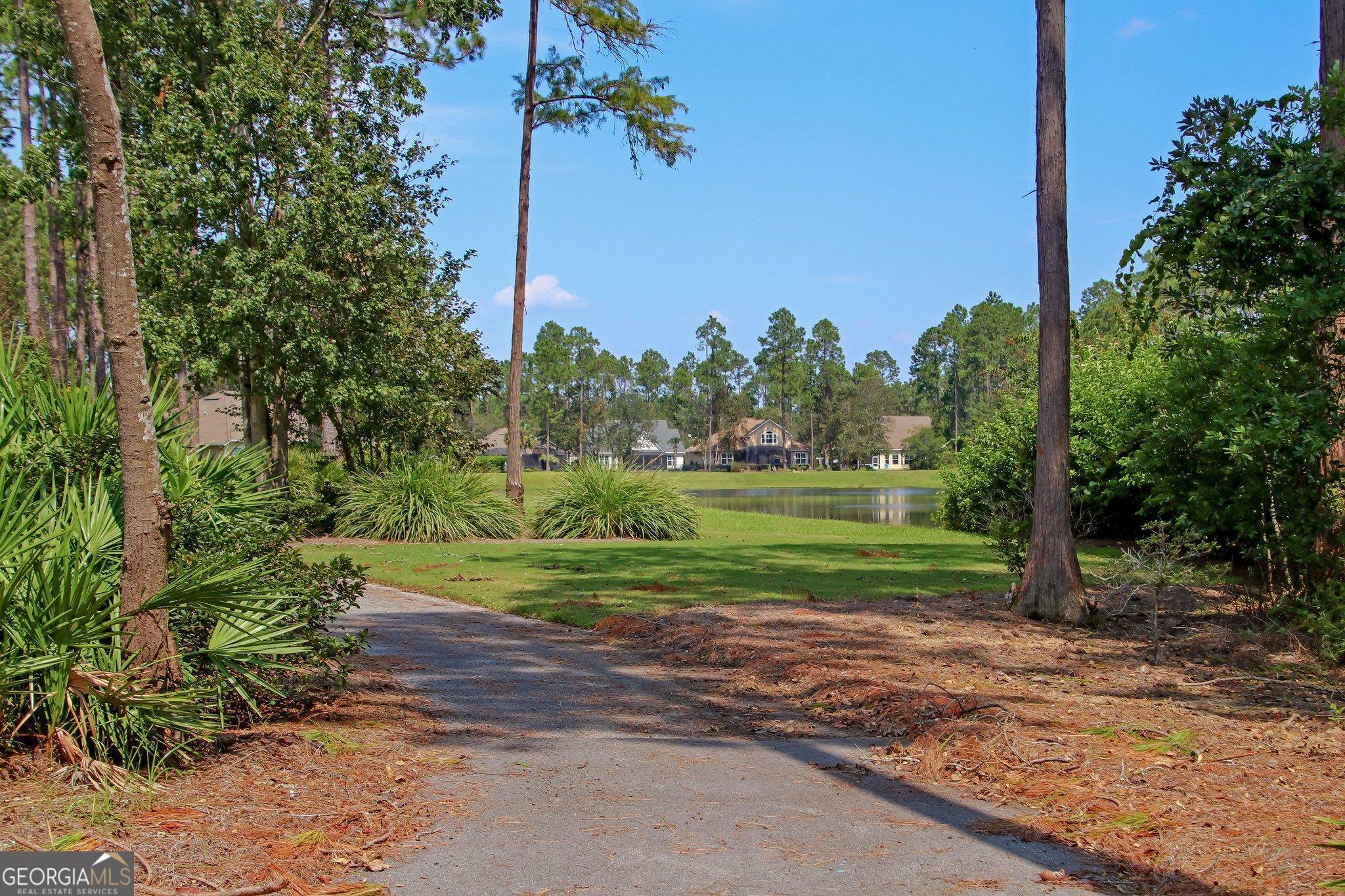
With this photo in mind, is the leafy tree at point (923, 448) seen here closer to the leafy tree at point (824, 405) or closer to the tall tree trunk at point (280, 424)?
the leafy tree at point (824, 405)

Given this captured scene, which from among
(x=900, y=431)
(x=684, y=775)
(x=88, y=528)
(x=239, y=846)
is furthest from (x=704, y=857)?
(x=900, y=431)

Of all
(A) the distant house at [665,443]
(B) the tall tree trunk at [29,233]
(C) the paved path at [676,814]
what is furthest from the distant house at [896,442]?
(C) the paved path at [676,814]

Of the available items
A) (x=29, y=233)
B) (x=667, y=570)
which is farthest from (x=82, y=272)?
(x=667, y=570)

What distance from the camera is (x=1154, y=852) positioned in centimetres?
443

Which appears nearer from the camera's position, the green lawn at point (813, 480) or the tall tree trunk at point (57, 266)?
the tall tree trunk at point (57, 266)

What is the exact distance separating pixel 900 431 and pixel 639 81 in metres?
95.7

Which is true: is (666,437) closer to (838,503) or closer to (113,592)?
(838,503)

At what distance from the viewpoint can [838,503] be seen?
53.3 meters

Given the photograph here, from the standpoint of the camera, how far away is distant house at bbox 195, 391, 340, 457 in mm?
28531

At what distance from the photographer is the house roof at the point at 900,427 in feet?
367

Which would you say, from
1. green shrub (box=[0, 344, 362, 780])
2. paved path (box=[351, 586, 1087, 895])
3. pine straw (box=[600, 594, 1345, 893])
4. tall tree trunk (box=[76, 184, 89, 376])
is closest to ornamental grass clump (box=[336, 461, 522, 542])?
tall tree trunk (box=[76, 184, 89, 376])

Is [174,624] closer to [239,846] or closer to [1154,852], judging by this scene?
[239,846]

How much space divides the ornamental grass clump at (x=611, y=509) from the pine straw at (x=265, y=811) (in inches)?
677

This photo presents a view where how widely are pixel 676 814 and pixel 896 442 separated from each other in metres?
113
